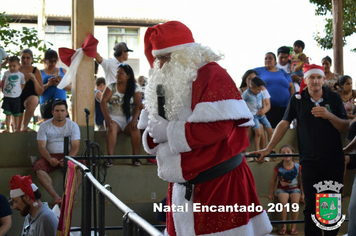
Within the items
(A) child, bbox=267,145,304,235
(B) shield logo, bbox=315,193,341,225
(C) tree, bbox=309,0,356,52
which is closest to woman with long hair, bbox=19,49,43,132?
(A) child, bbox=267,145,304,235

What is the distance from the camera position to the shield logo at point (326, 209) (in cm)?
427

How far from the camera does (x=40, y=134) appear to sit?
662 cm

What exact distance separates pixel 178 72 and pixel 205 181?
0.66 m

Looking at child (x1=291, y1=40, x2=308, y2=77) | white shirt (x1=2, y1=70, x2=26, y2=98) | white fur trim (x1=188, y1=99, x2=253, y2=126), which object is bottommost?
white fur trim (x1=188, y1=99, x2=253, y2=126)

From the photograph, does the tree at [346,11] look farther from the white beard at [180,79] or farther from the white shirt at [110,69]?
the white beard at [180,79]

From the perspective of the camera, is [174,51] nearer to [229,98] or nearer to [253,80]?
[229,98]

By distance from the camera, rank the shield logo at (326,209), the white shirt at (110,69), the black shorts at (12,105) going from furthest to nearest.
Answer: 1. the white shirt at (110,69)
2. the black shorts at (12,105)
3. the shield logo at (326,209)

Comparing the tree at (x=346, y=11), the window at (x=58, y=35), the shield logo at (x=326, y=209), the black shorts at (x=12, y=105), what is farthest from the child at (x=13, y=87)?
the window at (x=58, y=35)

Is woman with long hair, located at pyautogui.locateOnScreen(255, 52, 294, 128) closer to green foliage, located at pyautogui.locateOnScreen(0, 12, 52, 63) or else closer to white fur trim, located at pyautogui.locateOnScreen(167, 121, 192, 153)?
green foliage, located at pyautogui.locateOnScreen(0, 12, 52, 63)

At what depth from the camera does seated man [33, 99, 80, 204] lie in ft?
21.5

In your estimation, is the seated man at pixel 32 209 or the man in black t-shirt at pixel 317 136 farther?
the seated man at pixel 32 209

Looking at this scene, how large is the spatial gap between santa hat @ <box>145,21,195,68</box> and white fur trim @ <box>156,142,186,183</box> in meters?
0.59

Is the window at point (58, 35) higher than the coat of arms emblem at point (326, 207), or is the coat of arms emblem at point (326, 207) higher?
the window at point (58, 35)

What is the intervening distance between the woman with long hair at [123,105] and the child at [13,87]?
126cm
